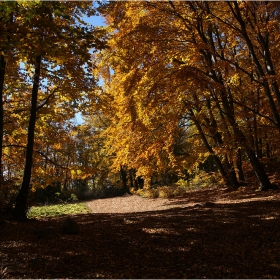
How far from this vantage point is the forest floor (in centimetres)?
389

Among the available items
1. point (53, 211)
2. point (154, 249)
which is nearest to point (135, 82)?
point (154, 249)

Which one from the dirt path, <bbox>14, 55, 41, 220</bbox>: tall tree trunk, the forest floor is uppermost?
<bbox>14, 55, 41, 220</bbox>: tall tree trunk

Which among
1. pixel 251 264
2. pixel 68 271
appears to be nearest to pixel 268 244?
pixel 251 264

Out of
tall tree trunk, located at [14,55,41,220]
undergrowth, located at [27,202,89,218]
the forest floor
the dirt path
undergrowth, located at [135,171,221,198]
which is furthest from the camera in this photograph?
undergrowth, located at [135,171,221,198]

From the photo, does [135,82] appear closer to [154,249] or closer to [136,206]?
[154,249]

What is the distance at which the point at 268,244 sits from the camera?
16.0 ft

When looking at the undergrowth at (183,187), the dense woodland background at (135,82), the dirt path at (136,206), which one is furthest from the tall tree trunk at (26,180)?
the undergrowth at (183,187)

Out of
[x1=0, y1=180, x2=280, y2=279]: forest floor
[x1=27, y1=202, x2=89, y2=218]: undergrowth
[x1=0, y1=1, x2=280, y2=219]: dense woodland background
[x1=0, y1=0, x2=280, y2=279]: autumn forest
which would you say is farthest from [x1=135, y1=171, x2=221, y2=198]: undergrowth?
[x1=0, y1=180, x2=280, y2=279]: forest floor

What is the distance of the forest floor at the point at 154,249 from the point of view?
3.89 metres

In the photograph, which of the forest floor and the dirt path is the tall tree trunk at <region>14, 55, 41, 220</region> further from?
the dirt path

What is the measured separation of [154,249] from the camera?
195 inches

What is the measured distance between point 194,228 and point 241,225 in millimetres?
1130

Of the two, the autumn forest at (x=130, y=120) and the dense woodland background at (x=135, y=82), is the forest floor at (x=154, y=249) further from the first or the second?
the dense woodland background at (x=135, y=82)

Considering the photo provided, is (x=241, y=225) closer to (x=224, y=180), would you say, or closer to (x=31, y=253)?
(x=31, y=253)
